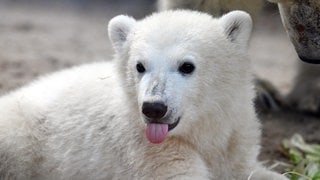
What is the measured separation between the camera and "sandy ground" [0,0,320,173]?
6.08 metres

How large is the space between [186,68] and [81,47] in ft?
14.5

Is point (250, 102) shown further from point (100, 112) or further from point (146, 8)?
point (146, 8)

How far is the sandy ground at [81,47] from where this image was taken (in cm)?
608

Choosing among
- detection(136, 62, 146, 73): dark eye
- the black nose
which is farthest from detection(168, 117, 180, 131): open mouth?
detection(136, 62, 146, 73): dark eye

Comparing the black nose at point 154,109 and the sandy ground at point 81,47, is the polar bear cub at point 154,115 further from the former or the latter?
the sandy ground at point 81,47

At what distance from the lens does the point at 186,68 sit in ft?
12.6

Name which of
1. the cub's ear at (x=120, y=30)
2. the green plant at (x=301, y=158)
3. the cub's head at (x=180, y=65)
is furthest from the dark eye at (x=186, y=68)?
the green plant at (x=301, y=158)

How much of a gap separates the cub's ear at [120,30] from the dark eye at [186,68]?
1.37 ft

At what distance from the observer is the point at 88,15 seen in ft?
32.2

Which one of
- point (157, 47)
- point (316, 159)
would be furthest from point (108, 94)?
point (316, 159)

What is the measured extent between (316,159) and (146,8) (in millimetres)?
4833

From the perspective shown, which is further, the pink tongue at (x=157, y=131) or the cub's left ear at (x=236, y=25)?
the cub's left ear at (x=236, y=25)

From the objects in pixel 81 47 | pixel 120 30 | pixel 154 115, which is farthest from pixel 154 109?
pixel 81 47

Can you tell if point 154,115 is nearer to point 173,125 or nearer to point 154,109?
point 154,109
